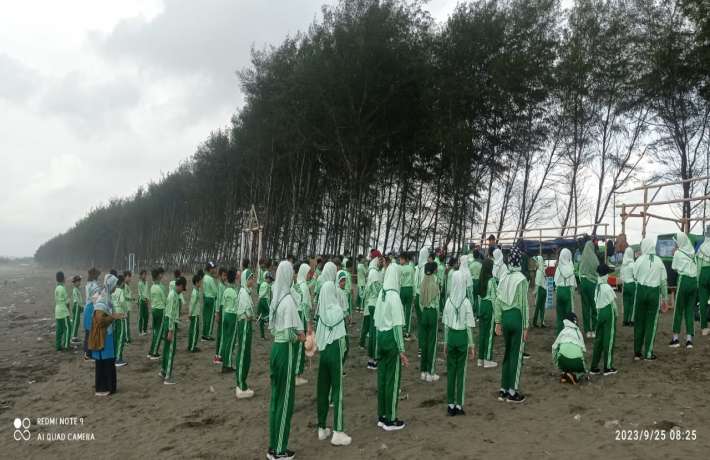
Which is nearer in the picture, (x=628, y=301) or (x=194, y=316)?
(x=628, y=301)

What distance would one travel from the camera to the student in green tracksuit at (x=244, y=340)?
8.38 m

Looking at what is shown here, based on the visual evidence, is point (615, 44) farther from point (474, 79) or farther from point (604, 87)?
point (474, 79)

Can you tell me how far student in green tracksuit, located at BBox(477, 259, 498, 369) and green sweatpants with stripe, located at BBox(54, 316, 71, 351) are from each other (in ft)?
36.0

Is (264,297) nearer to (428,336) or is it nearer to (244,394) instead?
(244,394)

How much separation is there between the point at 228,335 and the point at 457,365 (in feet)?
17.0

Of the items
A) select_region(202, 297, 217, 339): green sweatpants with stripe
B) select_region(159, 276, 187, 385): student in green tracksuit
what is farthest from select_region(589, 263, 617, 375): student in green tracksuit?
select_region(202, 297, 217, 339): green sweatpants with stripe

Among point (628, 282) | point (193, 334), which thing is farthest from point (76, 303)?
point (628, 282)

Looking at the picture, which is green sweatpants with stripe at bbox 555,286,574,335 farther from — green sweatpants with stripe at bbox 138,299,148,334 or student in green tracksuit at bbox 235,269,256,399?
green sweatpants with stripe at bbox 138,299,148,334

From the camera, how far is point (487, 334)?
9328 mm

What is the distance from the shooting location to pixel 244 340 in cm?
845

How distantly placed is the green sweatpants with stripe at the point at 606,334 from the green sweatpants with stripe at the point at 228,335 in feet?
21.6

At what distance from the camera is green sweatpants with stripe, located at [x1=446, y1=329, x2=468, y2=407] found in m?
6.68
